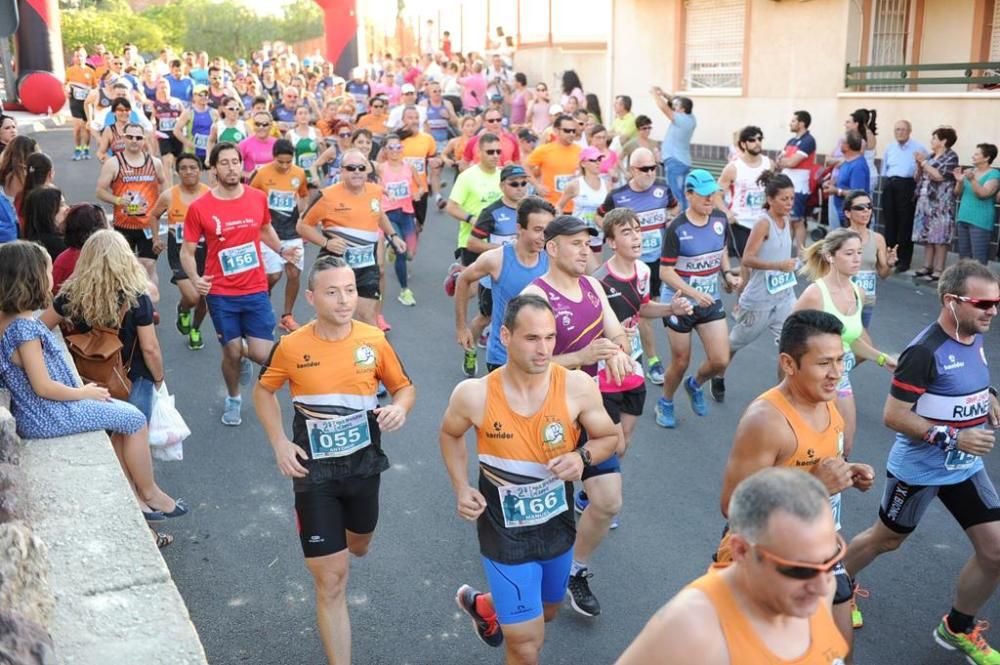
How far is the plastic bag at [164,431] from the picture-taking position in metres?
5.88

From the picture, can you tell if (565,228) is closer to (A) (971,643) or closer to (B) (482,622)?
(B) (482,622)

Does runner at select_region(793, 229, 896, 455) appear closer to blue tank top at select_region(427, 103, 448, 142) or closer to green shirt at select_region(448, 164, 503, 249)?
green shirt at select_region(448, 164, 503, 249)

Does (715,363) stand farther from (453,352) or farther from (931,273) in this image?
(931,273)

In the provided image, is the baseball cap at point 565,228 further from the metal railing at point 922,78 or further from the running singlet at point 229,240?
the metal railing at point 922,78

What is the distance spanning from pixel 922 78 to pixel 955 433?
12.1 metres

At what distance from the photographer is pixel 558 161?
1120cm

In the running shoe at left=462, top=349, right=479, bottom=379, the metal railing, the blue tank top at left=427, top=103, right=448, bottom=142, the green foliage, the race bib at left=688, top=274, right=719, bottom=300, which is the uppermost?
the green foliage

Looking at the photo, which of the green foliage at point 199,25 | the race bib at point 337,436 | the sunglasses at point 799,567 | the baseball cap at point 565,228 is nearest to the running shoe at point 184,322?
the baseball cap at point 565,228

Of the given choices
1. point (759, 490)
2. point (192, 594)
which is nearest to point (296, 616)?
point (192, 594)

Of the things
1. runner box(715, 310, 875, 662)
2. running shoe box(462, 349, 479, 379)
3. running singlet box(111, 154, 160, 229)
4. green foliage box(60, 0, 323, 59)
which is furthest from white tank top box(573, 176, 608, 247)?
green foliage box(60, 0, 323, 59)

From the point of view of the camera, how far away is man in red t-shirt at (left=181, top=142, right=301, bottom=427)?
7.75m

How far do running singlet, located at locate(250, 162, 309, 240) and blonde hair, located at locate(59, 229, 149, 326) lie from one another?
4661 millimetres

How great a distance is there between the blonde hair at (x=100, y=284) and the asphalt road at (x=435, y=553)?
1.42 metres

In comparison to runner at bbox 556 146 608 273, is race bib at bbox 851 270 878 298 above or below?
below
